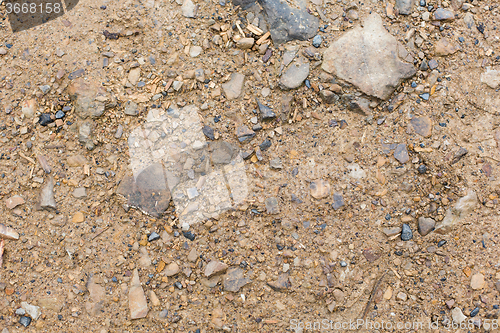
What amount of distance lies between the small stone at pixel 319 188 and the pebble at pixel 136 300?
4.10ft

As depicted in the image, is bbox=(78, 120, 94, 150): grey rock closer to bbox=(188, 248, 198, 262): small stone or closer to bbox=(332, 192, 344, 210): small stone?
bbox=(188, 248, 198, 262): small stone

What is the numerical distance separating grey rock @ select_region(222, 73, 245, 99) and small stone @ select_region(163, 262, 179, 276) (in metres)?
1.16

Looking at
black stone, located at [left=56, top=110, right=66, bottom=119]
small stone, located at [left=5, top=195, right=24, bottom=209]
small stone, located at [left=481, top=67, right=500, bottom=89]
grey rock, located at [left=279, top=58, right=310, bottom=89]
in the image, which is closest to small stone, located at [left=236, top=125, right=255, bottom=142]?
grey rock, located at [left=279, top=58, right=310, bottom=89]

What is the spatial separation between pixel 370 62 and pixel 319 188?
2.99ft

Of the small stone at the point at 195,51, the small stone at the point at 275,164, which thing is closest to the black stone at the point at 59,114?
the small stone at the point at 195,51

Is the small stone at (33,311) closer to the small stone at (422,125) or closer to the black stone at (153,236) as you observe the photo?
the black stone at (153,236)

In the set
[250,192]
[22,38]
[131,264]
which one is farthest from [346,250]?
[22,38]

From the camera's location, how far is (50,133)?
2.28 meters

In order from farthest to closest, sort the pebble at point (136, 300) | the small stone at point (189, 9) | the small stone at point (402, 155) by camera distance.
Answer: the small stone at point (189, 9), the small stone at point (402, 155), the pebble at point (136, 300)

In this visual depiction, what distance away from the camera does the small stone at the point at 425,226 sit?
7.14ft

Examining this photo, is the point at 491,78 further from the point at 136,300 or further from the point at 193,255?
the point at 136,300

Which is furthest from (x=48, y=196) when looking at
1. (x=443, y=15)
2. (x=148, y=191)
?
(x=443, y=15)

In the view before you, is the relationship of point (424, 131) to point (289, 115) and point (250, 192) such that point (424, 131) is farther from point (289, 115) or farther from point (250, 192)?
point (250, 192)

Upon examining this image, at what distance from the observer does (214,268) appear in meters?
2.13
